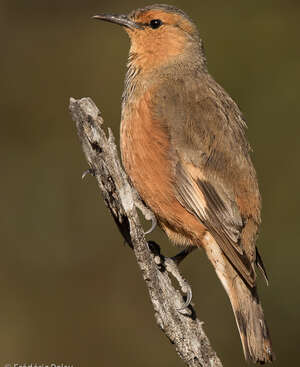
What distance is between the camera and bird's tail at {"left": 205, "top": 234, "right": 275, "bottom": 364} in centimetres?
611

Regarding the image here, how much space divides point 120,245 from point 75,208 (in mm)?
941

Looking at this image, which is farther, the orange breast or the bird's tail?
the orange breast

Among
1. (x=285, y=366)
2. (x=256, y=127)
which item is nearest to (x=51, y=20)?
(x=256, y=127)

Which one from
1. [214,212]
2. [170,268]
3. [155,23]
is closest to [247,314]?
[170,268]

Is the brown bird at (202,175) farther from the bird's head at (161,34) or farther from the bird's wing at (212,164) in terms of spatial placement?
the bird's head at (161,34)

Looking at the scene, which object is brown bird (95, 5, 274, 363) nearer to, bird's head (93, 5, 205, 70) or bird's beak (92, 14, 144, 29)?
bird's head (93, 5, 205, 70)

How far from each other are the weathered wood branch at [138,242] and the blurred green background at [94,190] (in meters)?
3.49

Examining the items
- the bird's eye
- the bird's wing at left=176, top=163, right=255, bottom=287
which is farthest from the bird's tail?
the bird's eye

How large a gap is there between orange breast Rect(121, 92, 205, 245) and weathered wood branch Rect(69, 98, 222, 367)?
2.24 ft

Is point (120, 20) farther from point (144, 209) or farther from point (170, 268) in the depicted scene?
point (170, 268)

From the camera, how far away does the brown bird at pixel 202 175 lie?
6250 millimetres

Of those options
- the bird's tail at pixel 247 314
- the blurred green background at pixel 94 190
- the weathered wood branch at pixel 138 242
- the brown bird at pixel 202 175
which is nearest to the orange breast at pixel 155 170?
the brown bird at pixel 202 175

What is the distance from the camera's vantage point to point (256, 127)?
33.3 ft

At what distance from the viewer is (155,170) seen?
21.6ft
